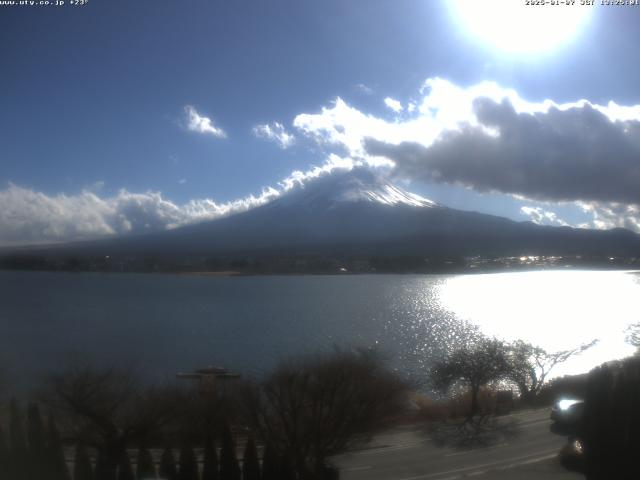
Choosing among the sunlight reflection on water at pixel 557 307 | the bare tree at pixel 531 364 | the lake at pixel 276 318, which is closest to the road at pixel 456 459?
the bare tree at pixel 531 364

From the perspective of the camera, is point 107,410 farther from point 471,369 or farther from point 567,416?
point 471,369

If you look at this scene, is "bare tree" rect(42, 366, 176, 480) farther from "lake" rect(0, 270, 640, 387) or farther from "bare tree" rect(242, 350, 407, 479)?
"lake" rect(0, 270, 640, 387)

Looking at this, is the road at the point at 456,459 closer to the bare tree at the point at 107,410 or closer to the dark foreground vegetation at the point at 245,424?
the dark foreground vegetation at the point at 245,424

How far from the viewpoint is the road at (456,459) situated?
514 cm

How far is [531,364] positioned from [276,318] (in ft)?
23.5

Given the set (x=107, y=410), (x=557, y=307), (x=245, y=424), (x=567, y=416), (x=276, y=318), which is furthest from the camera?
(x=557, y=307)

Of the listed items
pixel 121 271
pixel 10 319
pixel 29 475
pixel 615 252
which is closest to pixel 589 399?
pixel 29 475

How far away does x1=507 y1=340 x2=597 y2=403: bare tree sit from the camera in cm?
898

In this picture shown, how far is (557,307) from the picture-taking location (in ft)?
57.1

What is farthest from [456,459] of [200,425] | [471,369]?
[471,369]

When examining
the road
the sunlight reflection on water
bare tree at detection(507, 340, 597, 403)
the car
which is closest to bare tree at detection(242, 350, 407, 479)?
the road

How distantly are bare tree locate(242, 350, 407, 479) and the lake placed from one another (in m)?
2.37

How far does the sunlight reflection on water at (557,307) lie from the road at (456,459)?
3689 mm

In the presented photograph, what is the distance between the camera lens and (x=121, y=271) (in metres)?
26.9
